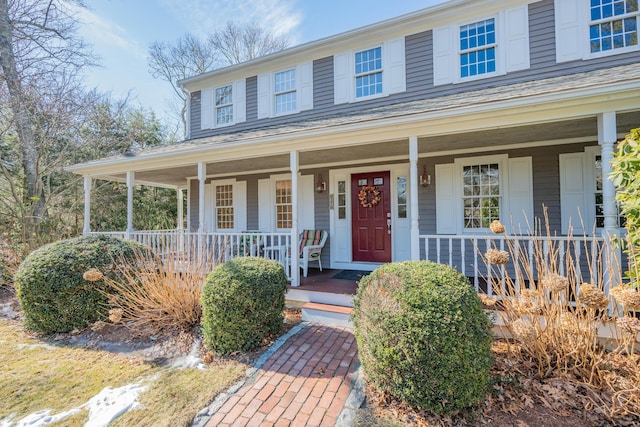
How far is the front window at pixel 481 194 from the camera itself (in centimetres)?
589

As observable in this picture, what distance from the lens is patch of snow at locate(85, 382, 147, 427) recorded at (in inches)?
105

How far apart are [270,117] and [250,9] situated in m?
9.47

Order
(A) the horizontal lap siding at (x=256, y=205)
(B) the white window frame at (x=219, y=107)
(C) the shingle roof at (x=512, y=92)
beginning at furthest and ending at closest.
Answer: (B) the white window frame at (x=219, y=107), (A) the horizontal lap siding at (x=256, y=205), (C) the shingle roof at (x=512, y=92)

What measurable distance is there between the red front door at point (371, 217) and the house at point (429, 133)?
0.02 meters

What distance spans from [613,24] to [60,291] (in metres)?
10.2

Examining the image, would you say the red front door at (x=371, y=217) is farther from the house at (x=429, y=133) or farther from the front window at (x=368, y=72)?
the front window at (x=368, y=72)

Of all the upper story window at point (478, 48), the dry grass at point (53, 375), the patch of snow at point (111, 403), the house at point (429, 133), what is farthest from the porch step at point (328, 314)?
the upper story window at point (478, 48)

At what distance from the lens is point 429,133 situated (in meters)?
4.48

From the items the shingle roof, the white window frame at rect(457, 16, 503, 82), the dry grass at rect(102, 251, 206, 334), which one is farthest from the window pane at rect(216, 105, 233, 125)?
the white window frame at rect(457, 16, 503, 82)

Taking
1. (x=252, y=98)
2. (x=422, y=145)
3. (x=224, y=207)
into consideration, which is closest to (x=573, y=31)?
(x=422, y=145)

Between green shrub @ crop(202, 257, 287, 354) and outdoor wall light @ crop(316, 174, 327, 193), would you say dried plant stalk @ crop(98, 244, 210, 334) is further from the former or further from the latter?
outdoor wall light @ crop(316, 174, 327, 193)

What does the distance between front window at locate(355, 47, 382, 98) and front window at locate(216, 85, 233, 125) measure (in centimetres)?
391

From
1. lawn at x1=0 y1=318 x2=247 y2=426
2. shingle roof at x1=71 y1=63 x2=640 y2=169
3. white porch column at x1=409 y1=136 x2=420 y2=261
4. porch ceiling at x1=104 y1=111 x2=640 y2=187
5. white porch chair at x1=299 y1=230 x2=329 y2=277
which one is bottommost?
lawn at x1=0 y1=318 x2=247 y2=426

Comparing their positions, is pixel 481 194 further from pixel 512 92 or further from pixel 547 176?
pixel 512 92
